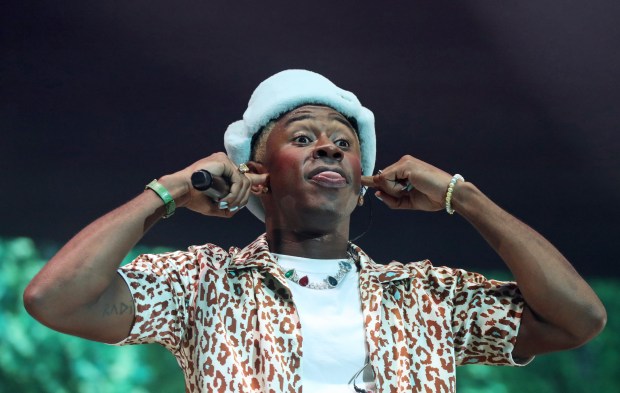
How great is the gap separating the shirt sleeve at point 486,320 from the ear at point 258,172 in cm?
55

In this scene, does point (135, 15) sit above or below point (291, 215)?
above

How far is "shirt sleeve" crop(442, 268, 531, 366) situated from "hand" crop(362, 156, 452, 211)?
0.71ft

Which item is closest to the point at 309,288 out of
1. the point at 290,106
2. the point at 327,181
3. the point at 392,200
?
the point at 327,181

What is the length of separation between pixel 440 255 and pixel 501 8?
0.93 metres

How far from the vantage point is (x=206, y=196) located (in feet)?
7.18

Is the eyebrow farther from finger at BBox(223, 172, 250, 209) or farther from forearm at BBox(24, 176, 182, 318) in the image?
forearm at BBox(24, 176, 182, 318)

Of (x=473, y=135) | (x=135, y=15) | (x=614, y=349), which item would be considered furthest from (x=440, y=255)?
(x=135, y=15)

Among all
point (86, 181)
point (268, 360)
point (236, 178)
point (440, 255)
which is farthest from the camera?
point (440, 255)

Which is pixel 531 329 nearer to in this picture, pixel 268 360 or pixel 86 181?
pixel 268 360

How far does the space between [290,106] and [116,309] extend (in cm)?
76

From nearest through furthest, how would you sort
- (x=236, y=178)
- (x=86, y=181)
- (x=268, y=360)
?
(x=268, y=360) < (x=236, y=178) < (x=86, y=181)

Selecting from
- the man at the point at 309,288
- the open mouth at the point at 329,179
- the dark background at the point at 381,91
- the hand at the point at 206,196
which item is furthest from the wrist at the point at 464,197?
the dark background at the point at 381,91

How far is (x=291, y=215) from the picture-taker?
2348mm

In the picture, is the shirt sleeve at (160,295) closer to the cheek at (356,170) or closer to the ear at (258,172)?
the ear at (258,172)
